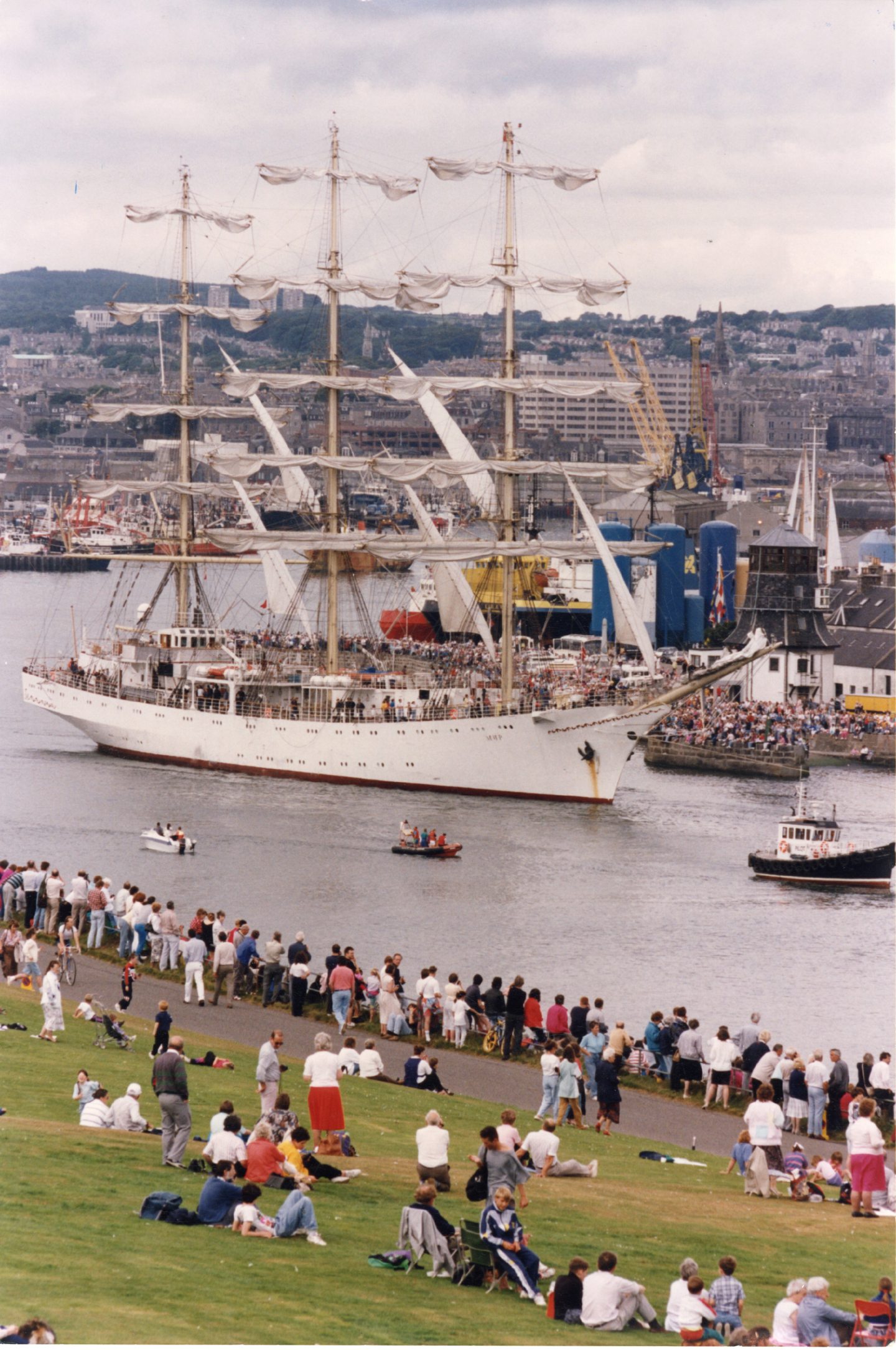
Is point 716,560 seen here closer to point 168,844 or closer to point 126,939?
point 168,844

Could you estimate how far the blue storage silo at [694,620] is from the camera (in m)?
87.4

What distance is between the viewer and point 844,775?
5844 centimetres

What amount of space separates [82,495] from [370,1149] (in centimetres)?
5579

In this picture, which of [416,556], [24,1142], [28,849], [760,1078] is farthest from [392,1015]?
[416,556]

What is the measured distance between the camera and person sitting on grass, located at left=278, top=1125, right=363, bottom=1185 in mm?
14422

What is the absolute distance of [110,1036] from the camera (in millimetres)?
19609

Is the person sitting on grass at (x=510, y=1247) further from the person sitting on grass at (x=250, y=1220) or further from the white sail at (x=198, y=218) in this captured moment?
the white sail at (x=198, y=218)

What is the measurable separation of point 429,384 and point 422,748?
12.1 metres

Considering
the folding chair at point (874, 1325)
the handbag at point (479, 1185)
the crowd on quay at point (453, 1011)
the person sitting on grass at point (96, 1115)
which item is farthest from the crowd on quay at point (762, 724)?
the folding chair at point (874, 1325)

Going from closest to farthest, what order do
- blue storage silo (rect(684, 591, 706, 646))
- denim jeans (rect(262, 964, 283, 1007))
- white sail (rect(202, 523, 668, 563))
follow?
denim jeans (rect(262, 964, 283, 1007)) < white sail (rect(202, 523, 668, 563)) < blue storage silo (rect(684, 591, 706, 646))

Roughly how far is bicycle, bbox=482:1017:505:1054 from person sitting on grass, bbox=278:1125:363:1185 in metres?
6.39

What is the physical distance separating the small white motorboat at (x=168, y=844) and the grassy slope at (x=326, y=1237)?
23130mm

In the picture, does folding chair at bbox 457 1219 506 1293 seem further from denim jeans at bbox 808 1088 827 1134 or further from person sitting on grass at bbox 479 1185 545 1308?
denim jeans at bbox 808 1088 827 1134

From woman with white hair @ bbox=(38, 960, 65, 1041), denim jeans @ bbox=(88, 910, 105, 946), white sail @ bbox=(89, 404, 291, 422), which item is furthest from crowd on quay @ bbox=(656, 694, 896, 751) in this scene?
woman with white hair @ bbox=(38, 960, 65, 1041)
